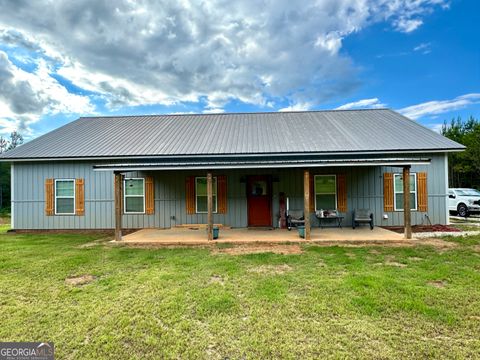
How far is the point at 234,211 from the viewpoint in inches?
375

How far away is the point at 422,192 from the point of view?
9234mm

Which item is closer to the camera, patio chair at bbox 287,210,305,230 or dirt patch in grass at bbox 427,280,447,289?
dirt patch in grass at bbox 427,280,447,289

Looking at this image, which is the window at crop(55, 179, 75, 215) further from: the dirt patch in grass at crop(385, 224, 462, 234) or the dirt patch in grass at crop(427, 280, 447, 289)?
the dirt patch in grass at crop(385, 224, 462, 234)

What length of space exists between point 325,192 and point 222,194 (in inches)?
157

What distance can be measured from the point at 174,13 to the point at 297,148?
9.42 metres

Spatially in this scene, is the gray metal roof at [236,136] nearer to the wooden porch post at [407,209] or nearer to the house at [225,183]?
the house at [225,183]

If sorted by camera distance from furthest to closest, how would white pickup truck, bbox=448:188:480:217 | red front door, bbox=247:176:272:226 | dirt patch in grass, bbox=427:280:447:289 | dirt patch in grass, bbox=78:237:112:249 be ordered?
white pickup truck, bbox=448:188:480:217 → red front door, bbox=247:176:272:226 → dirt patch in grass, bbox=78:237:112:249 → dirt patch in grass, bbox=427:280:447:289

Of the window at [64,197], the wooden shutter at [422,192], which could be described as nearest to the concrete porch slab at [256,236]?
the wooden shutter at [422,192]

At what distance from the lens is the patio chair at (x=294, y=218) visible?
8.54 metres

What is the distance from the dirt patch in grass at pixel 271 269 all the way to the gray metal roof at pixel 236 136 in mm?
4986

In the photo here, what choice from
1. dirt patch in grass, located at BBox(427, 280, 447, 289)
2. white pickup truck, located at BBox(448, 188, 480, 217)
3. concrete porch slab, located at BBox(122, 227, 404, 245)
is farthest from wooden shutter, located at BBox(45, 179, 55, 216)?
white pickup truck, located at BBox(448, 188, 480, 217)

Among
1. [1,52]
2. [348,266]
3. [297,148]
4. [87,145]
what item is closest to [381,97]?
[297,148]

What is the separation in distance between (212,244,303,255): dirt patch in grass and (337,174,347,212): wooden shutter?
3717mm

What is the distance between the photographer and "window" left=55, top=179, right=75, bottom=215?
9602 millimetres
